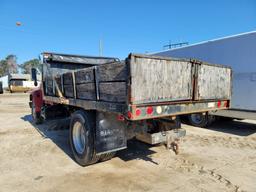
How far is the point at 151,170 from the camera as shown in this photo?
372 centimetres

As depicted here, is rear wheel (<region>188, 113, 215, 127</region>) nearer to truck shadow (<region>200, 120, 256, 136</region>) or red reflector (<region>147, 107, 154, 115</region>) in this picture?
truck shadow (<region>200, 120, 256, 136</region>)

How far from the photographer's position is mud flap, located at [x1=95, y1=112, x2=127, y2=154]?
11.6 feet

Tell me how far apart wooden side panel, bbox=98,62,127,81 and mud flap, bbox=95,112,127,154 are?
2.42ft

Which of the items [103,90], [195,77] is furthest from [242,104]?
[103,90]

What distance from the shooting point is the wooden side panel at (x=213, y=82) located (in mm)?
3615

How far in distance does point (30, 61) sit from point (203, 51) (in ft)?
319

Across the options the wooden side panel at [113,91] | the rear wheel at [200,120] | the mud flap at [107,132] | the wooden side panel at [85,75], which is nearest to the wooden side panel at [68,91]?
the wooden side panel at [85,75]

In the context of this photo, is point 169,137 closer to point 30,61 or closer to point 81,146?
point 81,146

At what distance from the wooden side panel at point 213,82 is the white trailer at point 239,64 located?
5.85 feet

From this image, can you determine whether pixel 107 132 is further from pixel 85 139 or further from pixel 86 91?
pixel 86 91

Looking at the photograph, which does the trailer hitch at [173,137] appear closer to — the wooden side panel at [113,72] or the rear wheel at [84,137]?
the rear wheel at [84,137]

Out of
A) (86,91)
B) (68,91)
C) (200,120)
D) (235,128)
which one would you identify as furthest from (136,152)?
(235,128)

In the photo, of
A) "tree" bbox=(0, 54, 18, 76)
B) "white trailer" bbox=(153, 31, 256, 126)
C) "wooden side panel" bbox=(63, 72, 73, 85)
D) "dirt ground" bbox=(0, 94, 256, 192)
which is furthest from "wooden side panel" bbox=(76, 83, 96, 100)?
"tree" bbox=(0, 54, 18, 76)

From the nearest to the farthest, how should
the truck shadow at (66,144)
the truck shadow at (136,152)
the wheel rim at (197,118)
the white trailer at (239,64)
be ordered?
the truck shadow at (136,152)
the truck shadow at (66,144)
the white trailer at (239,64)
the wheel rim at (197,118)
